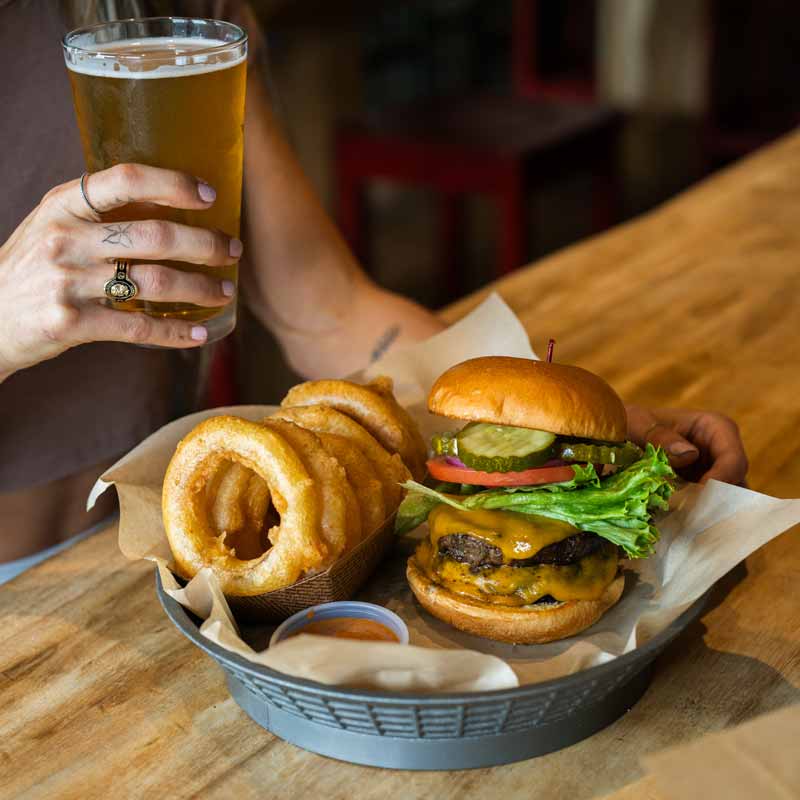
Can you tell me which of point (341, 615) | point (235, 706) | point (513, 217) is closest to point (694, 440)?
point (341, 615)

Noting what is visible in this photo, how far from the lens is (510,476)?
3.71ft

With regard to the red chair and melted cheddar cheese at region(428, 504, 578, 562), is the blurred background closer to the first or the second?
the red chair

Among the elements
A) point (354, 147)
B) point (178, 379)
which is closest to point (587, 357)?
point (178, 379)

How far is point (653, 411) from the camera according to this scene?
144 centimetres

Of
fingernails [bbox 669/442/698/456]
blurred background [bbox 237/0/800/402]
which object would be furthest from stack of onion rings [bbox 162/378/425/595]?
blurred background [bbox 237/0/800/402]

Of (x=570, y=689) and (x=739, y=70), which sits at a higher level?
(x=570, y=689)

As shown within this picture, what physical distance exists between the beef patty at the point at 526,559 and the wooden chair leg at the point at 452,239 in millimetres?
3817

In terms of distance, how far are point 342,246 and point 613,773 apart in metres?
1.08

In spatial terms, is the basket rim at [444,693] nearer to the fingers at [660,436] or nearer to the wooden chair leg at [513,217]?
the fingers at [660,436]

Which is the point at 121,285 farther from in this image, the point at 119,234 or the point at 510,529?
the point at 510,529

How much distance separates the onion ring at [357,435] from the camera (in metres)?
1.25

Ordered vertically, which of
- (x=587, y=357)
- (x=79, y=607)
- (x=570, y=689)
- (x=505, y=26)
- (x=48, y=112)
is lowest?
(x=505, y=26)

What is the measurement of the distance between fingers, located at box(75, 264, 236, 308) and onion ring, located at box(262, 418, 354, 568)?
0.16m

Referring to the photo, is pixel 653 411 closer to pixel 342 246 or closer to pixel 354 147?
pixel 342 246
